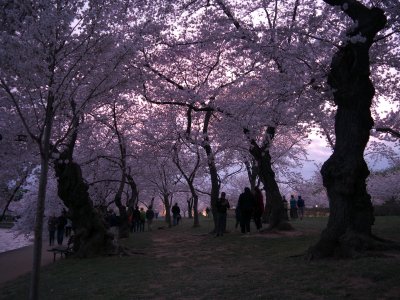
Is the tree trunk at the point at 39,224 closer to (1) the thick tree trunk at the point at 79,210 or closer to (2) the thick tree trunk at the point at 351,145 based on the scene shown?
(2) the thick tree trunk at the point at 351,145

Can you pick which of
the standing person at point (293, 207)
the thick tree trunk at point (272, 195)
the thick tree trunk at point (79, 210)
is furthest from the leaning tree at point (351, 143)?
the standing person at point (293, 207)

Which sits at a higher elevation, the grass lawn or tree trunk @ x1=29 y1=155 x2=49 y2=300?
tree trunk @ x1=29 y1=155 x2=49 y2=300

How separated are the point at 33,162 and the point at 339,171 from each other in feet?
40.0

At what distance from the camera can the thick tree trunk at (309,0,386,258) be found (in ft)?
28.7

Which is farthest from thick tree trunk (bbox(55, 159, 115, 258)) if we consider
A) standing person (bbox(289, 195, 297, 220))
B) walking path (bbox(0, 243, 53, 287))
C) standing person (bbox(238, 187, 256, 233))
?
standing person (bbox(289, 195, 297, 220))

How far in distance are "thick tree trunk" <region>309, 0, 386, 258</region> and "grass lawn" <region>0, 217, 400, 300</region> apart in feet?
2.33

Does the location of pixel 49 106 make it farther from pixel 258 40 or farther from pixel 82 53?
pixel 258 40

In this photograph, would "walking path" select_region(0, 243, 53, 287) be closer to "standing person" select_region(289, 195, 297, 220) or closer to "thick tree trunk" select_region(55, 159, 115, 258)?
"thick tree trunk" select_region(55, 159, 115, 258)

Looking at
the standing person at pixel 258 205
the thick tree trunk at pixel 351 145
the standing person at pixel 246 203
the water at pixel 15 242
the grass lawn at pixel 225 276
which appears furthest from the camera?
the water at pixel 15 242

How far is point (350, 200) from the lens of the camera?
29.2 feet

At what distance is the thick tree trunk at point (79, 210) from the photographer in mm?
14375

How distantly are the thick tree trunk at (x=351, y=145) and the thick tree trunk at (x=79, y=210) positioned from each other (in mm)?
7916

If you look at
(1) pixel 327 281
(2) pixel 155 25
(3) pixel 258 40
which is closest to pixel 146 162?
(2) pixel 155 25

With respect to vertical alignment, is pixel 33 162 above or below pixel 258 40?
below
